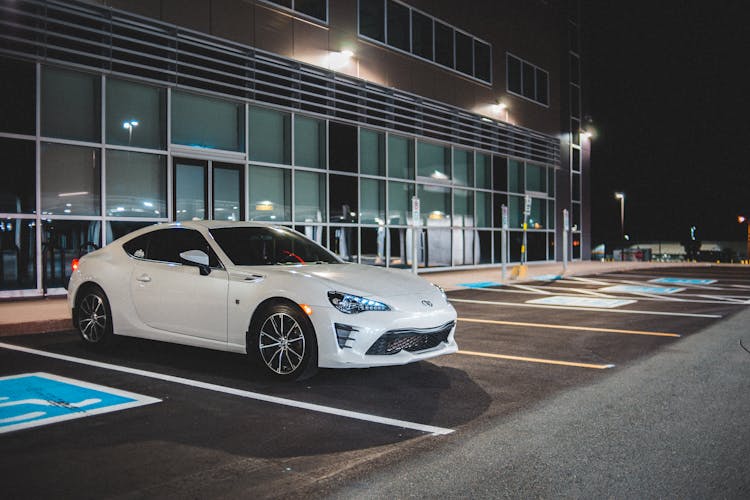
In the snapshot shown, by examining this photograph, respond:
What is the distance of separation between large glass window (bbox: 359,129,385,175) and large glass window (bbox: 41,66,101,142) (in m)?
8.28

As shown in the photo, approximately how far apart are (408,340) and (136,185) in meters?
10.2

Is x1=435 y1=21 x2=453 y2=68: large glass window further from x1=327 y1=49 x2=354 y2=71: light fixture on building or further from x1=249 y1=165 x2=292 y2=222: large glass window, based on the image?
x1=249 y1=165 x2=292 y2=222: large glass window

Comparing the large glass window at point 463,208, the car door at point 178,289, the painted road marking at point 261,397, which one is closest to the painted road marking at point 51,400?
the painted road marking at point 261,397

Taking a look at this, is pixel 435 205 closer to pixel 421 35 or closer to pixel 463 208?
pixel 463 208

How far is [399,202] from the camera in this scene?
21.3 metres

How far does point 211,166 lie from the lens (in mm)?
15297

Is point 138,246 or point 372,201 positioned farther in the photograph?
point 372,201

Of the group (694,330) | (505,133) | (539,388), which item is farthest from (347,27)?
(539,388)

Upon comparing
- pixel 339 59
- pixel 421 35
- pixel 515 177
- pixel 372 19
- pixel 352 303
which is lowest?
pixel 352 303

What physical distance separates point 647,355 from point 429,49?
17093 millimetres

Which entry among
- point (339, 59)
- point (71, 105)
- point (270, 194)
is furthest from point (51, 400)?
point (339, 59)

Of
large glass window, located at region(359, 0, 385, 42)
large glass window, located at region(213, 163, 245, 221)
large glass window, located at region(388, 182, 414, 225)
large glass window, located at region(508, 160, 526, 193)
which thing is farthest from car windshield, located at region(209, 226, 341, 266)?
large glass window, located at region(508, 160, 526, 193)

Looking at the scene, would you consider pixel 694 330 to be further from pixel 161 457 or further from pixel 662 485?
pixel 161 457

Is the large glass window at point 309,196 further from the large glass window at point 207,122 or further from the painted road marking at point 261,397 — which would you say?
the painted road marking at point 261,397
